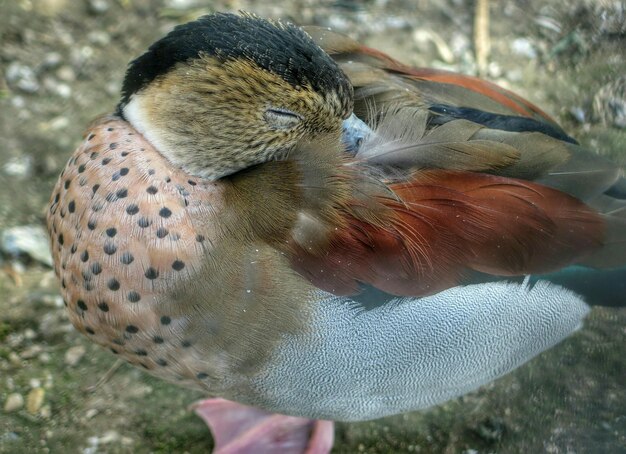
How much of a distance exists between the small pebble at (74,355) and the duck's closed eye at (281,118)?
4.60ft

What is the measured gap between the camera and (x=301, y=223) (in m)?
1.87

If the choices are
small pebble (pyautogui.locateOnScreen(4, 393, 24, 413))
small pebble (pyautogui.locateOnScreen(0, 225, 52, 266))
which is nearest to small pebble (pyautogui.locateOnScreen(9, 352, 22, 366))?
small pebble (pyautogui.locateOnScreen(4, 393, 24, 413))

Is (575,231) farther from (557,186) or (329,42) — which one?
(329,42)

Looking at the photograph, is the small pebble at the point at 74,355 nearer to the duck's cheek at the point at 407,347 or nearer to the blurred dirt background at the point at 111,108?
the blurred dirt background at the point at 111,108

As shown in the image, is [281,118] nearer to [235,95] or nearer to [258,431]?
[235,95]

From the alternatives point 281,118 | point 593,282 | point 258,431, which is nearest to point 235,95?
point 281,118

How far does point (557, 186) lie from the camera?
2035 millimetres

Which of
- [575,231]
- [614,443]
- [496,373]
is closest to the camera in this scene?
[575,231]

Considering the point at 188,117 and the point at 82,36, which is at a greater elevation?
the point at 188,117

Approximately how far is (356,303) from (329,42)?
861 mm

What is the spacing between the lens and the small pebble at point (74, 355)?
280 centimetres

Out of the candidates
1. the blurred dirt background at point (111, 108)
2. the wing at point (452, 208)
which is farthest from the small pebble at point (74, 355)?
the wing at point (452, 208)

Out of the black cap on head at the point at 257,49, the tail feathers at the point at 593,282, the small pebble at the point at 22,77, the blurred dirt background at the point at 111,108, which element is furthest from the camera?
the small pebble at the point at 22,77

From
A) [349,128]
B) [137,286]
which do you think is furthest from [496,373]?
[137,286]
